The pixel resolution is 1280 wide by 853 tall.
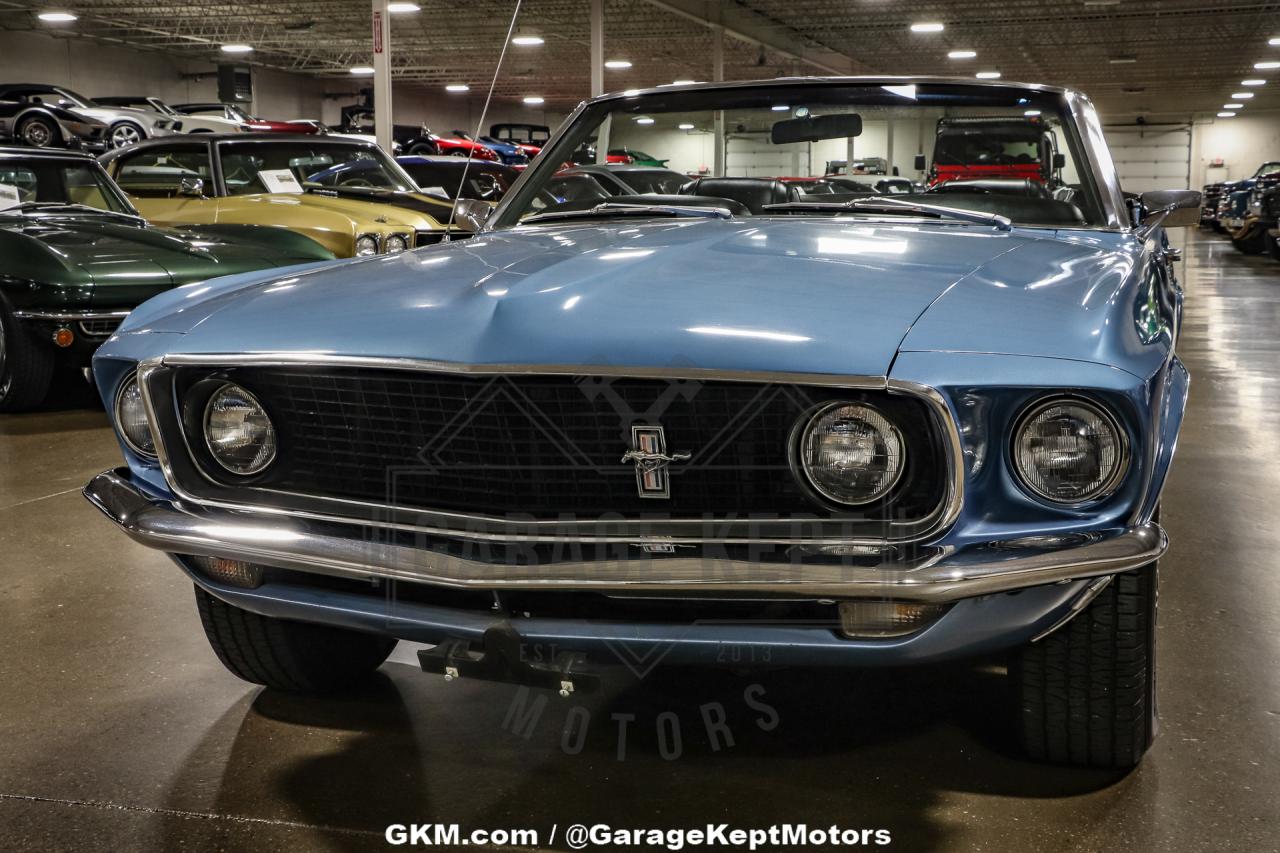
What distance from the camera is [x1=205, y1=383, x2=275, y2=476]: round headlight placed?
208cm

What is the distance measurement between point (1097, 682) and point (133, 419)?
1719 mm

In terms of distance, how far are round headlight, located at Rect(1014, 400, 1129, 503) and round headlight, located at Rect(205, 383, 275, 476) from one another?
47.7 inches

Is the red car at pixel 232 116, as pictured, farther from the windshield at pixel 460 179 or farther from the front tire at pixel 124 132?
the windshield at pixel 460 179

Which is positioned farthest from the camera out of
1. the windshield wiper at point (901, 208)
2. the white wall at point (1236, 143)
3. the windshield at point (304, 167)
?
the white wall at point (1236, 143)

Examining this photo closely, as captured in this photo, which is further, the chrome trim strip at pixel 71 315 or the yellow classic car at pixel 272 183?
the yellow classic car at pixel 272 183

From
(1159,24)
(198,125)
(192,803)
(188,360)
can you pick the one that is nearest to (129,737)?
(192,803)

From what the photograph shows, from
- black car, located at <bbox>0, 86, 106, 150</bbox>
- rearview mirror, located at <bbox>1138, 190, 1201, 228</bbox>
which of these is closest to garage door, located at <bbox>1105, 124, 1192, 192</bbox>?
black car, located at <bbox>0, 86, 106, 150</bbox>

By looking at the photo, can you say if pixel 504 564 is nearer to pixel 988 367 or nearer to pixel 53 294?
pixel 988 367

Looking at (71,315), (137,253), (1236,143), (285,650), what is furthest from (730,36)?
(1236,143)

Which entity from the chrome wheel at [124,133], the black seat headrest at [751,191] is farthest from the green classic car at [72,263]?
the chrome wheel at [124,133]

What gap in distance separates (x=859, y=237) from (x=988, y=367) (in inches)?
31.5

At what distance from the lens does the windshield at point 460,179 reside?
10836 mm

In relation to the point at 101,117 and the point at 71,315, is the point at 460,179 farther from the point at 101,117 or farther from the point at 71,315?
the point at 101,117

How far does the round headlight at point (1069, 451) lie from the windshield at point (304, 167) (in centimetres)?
733
